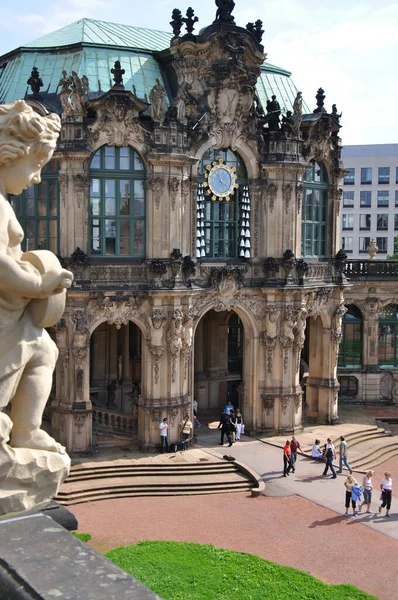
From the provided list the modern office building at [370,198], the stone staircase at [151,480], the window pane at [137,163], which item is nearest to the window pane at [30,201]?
the window pane at [137,163]

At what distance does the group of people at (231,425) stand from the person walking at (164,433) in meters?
2.97

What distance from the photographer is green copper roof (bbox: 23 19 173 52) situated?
38.7 meters

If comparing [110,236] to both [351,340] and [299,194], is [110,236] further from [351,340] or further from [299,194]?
[351,340]

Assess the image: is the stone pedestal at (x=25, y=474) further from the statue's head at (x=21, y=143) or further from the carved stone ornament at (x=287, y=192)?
the carved stone ornament at (x=287, y=192)

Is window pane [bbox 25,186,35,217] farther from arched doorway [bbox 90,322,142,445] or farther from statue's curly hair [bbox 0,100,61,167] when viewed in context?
statue's curly hair [bbox 0,100,61,167]

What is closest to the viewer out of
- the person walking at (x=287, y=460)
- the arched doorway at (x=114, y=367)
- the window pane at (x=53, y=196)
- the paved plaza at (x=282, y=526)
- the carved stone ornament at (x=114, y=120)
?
the paved plaza at (x=282, y=526)

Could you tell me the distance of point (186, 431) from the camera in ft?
116

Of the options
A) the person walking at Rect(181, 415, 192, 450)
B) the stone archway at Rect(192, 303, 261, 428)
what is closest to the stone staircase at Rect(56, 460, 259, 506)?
the person walking at Rect(181, 415, 192, 450)

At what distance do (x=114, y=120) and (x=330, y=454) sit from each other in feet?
57.4

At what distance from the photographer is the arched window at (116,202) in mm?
34594

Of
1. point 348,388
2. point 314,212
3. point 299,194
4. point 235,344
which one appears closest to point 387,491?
point 299,194

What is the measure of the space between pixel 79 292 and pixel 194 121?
9762 mm

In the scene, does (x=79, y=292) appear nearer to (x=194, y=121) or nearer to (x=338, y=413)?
(x=194, y=121)

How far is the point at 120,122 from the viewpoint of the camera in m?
34.3
